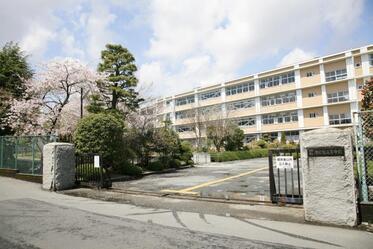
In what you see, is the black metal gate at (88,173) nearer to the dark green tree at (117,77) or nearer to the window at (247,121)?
the dark green tree at (117,77)

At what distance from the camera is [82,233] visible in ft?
20.2

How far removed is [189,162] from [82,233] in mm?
19486

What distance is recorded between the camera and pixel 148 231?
6.24 meters

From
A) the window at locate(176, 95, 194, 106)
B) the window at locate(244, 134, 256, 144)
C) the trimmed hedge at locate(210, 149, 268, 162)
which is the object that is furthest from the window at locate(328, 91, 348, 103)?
the window at locate(176, 95, 194, 106)

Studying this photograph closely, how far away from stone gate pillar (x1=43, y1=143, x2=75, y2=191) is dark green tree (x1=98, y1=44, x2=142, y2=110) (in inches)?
344

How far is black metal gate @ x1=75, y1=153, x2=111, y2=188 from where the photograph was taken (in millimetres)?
13039

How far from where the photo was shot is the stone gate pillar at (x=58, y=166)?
12.3 meters

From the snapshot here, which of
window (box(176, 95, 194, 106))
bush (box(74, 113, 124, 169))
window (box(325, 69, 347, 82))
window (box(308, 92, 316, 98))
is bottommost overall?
bush (box(74, 113, 124, 169))

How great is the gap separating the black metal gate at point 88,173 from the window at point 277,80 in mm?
37422

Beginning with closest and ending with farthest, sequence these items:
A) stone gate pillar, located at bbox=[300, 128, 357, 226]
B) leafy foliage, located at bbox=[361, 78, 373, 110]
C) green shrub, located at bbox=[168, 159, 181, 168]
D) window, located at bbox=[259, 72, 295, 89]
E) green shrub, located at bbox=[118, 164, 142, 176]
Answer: stone gate pillar, located at bbox=[300, 128, 357, 226] → leafy foliage, located at bbox=[361, 78, 373, 110] → green shrub, located at bbox=[118, 164, 142, 176] → green shrub, located at bbox=[168, 159, 181, 168] → window, located at bbox=[259, 72, 295, 89]

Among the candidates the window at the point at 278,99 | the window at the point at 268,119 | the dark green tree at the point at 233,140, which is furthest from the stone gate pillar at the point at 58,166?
the window at the point at 268,119

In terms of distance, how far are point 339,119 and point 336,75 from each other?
583 cm

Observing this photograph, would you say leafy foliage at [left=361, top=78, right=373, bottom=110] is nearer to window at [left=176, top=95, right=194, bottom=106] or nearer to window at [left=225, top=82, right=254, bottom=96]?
window at [left=225, top=82, right=254, bottom=96]

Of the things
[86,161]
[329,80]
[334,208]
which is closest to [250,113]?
[329,80]
